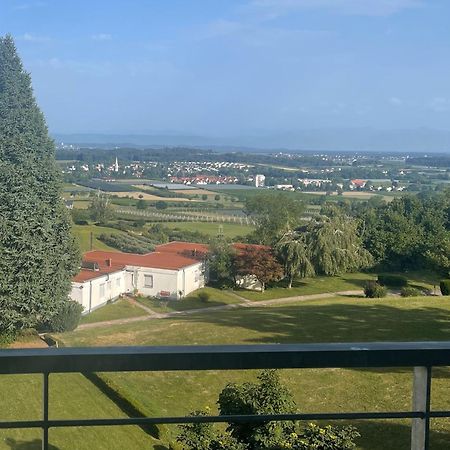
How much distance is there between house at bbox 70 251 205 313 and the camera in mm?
17141

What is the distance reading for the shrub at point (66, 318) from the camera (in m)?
13.5

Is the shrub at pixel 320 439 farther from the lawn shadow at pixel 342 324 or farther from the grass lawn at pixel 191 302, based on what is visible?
the grass lawn at pixel 191 302

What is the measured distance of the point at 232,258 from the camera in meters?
20.0

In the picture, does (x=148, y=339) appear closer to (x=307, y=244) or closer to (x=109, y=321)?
(x=109, y=321)

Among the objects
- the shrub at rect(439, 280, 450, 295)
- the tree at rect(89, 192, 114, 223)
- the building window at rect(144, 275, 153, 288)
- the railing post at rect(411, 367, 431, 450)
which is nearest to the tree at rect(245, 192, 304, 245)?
the shrub at rect(439, 280, 450, 295)

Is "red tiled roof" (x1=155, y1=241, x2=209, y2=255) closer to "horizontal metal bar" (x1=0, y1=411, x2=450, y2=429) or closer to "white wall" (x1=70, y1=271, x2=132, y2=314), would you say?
"white wall" (x1=70, y1=271, x2=132, y2=314)

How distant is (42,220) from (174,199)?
2697cm

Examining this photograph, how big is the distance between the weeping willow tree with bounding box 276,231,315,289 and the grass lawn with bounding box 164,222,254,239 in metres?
5.40

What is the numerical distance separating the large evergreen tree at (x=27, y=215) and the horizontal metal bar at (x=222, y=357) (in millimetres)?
11900

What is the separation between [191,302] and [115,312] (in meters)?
2.98

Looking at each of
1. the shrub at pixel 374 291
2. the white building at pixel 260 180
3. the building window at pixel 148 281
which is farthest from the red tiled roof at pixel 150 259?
the white building at pixel 260 180

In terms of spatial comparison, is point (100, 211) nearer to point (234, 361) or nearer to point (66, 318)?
point (66, 318)

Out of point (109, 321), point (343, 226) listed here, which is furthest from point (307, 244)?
point (109, 321)

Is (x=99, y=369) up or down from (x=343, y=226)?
up
